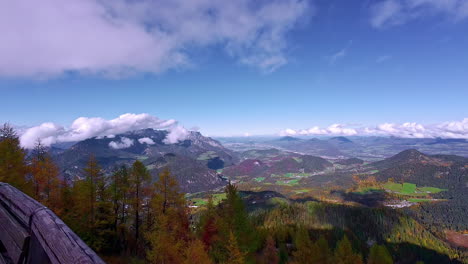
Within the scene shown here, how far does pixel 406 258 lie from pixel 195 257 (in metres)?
170

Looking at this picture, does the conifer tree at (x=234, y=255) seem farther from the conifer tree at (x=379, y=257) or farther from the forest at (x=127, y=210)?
the conifer tree at (x=379, y=257)

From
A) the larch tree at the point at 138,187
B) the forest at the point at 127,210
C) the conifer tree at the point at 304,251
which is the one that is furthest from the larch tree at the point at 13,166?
the conifer tree at the point at 304,251

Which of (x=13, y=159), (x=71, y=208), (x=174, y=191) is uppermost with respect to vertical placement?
(x=13, y=159)

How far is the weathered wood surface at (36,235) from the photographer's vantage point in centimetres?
221

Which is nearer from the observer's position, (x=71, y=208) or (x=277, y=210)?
(x=71, y=208)

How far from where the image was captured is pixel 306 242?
46406 millimetres

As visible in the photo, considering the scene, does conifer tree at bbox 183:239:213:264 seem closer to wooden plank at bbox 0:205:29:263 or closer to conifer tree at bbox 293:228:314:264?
wooden plank at bbox 0:205:29:263

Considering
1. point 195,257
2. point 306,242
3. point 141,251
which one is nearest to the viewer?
point 195,257

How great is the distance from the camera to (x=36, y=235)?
8.92 feet

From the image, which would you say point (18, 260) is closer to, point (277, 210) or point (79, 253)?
point (79, 253)

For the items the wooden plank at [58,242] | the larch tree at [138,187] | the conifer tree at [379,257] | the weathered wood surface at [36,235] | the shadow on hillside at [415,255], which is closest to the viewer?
the wooden plank at [58,242]

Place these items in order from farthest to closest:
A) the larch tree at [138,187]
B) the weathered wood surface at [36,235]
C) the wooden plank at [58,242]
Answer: the larch tree at [138,187] → the weathered wood surface at [36,235] → the wooden plank at [58,242]

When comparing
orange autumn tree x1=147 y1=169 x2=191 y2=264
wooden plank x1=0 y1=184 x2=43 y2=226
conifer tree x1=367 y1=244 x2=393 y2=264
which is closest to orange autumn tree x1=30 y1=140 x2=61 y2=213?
orange autumn tree x1=147 y1=169 x2=191 y2=264

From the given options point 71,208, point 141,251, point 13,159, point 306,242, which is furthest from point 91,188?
point 306,242
